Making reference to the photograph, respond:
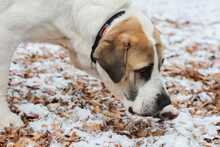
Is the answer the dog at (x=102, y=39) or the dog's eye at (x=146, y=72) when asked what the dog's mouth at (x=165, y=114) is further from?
the dog's eye at (x=146, y=72)

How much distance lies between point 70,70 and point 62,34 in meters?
1.61

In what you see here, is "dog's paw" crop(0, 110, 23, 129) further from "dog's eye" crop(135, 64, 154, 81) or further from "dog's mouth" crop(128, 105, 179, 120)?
→ "dog's eye" crop(135, 64, 154, 81)

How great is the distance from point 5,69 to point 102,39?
0.84 metres

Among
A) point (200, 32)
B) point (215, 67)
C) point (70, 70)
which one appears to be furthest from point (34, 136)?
point (200, 32)

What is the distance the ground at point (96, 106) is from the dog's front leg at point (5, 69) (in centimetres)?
9

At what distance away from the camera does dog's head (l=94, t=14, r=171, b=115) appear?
12.3 ft

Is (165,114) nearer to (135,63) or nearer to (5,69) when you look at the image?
(135,63)

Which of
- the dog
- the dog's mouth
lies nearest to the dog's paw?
the dog

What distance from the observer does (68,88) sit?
5074 millimetres

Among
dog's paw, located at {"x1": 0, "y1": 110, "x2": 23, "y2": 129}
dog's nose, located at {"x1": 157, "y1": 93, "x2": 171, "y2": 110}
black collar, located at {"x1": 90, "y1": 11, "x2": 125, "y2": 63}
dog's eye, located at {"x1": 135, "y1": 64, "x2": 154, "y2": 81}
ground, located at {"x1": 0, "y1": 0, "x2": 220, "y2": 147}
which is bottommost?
ground, located at {"x1": 0, "y1": 0, "x2": 220, "y2": 147}

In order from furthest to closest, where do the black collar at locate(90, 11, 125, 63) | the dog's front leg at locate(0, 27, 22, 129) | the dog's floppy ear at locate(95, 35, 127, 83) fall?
the dog's front leg at locate(0, 27, 22, 129) → the black collar at locate(90, 11, 125, 63) → the dog's floppy ear at locate(95, 35, 127, 83)

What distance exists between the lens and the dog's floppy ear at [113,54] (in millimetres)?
3729

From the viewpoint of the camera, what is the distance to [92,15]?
397 cm

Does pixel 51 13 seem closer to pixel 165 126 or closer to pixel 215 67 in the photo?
pixel 165 126
